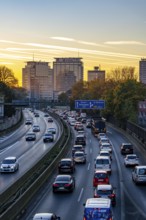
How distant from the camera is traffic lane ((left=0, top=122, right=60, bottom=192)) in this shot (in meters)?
40.2

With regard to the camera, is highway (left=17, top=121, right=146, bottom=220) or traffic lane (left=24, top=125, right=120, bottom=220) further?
traffic lane (left=24, top=125, right=120, bottom=220)

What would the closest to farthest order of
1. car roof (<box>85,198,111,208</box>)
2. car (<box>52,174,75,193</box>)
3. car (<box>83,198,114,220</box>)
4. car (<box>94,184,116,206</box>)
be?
car (<box>83,198,114,220</box>), car roof (<box>85,198,111,208</box>), car (<box>94,184,116,206</box>), car (<box>52,174,75,193</box>)

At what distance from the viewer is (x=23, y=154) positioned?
58750 mm

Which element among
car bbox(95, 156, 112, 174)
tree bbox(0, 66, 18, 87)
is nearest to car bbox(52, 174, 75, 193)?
car bbox(95, 156, 112, 174)

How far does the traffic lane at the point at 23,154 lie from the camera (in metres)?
40.2

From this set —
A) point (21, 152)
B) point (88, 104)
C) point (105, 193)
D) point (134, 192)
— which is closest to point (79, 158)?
point (21, 152)

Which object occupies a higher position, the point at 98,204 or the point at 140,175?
the point at 98,204

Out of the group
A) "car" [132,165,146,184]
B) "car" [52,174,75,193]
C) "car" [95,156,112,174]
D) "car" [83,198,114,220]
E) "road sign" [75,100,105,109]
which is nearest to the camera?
"car" [83,198,114,220]

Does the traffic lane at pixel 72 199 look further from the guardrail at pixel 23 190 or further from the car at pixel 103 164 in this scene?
the car at pixel 103 164

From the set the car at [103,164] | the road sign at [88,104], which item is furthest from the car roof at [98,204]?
the road sign at [88,104]

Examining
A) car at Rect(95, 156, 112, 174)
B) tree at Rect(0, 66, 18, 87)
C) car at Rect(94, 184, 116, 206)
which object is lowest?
car at Rect(95, 156, 112, 174)

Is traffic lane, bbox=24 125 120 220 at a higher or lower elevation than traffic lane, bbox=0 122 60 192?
higher

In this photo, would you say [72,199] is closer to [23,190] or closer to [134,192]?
[23,190]

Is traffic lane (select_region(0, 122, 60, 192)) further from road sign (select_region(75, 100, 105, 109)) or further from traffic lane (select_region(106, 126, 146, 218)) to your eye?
traffic lane (select_region(106, 126, 146, 218))
